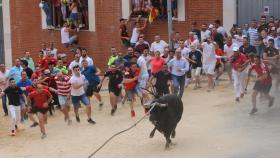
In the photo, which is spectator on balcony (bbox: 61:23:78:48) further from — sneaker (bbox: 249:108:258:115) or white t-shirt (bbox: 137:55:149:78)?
sneaker (bbox: 249:108:258:115)

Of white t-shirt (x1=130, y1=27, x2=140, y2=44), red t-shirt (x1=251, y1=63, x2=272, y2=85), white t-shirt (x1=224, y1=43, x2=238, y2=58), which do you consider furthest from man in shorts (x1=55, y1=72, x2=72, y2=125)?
white t-shirt (x1=130, y1=27, x2=140, y2=44)

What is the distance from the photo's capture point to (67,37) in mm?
26031

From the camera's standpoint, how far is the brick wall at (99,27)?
2416 centimetres

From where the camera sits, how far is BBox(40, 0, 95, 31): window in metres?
26.0

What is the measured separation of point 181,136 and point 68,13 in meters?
12.6

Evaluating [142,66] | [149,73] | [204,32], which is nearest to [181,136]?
[142,66]

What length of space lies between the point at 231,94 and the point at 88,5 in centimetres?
855

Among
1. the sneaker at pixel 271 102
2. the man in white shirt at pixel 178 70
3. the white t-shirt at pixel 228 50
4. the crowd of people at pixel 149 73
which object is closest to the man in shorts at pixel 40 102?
the crowd of people at pixel 149 73

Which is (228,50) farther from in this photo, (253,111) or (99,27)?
(99,27)

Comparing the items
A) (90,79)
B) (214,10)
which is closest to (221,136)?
(90,79)

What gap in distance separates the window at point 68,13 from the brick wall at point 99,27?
0.94ft

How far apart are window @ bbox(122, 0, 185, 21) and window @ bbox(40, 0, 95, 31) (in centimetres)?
157

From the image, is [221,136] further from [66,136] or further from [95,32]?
[95,32]

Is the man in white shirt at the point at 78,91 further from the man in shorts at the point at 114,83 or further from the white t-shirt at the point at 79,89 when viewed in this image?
the man in shorts at the point at 114,83
